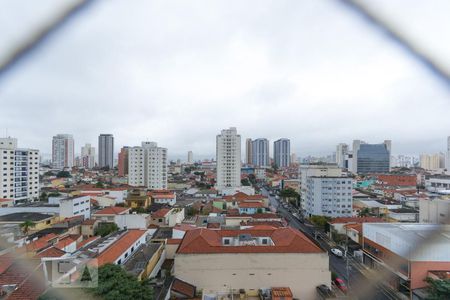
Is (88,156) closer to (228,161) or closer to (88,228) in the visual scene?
(228,161)

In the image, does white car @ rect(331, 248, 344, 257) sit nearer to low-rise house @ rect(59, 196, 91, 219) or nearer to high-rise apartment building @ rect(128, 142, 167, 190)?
low-rise house @ rect(59, 196, 91, 219)

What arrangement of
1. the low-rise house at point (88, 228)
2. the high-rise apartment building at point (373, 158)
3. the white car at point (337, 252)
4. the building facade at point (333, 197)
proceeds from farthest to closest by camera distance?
the high-rise apartment building at point (373, 158) < the building facade at point (333, 197) < the low-rise house at point (88, 228) < the white car at point (337, 252)

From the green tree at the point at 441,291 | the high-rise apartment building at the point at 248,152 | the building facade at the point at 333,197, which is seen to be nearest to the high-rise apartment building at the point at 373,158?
the high-rise apartment building at the point at 248,152

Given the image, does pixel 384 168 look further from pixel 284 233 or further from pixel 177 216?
pixel 284 233

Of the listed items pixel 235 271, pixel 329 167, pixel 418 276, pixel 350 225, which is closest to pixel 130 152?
pixel 329 167

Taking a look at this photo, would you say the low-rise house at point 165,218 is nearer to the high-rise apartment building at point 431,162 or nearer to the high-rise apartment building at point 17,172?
the high-rise apartment building at point 17,172

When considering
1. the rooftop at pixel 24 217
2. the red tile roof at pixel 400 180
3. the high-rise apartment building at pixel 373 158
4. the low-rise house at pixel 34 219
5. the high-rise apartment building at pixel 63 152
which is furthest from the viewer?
the high-rise apartment building at pixel 63 152

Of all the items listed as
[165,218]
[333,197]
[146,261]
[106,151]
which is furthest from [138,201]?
[106,151]
